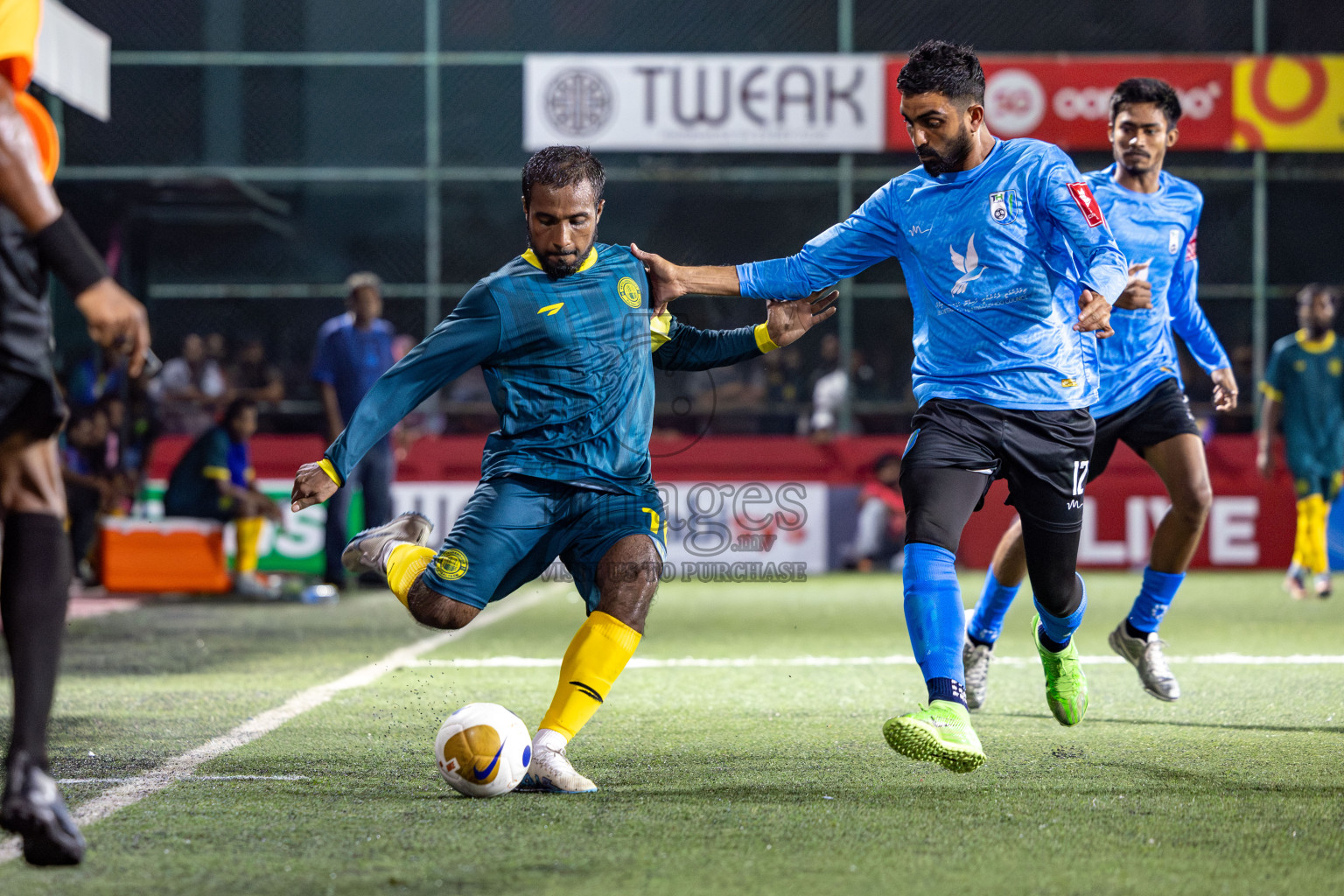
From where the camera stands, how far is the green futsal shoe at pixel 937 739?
401 cm

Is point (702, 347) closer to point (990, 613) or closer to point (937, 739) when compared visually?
point (937, 739)

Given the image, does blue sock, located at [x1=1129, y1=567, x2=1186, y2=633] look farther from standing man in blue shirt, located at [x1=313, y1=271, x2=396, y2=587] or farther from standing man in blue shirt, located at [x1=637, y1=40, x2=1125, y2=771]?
standing man in blue shirt, located at [x1=313, y1=271, x2=396, y2=587]

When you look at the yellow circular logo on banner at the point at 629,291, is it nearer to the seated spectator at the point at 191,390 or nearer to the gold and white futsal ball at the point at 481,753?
the gold and white futsal ball at the point at 481,753

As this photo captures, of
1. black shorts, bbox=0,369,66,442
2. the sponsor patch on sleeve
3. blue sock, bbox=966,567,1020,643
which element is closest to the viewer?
black shorts, bbox=0,369,66,442

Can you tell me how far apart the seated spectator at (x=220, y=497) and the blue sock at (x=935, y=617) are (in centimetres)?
781

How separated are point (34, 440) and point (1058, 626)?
A: 313 cm

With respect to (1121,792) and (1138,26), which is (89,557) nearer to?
(1121,792)

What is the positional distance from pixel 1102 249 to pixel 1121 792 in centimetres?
150

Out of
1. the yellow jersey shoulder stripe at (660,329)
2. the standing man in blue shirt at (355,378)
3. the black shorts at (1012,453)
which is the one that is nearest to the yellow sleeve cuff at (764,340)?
the yellow jersey shoulder stripe at (660,329)

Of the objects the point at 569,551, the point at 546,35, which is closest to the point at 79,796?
the point at 569,551

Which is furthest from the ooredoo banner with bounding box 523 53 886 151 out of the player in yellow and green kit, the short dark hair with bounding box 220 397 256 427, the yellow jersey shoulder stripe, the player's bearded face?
the player's bearded face

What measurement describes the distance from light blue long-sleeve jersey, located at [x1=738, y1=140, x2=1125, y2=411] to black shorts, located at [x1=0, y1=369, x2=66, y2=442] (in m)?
2.08

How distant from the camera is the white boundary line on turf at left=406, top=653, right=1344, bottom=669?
7.09 metres

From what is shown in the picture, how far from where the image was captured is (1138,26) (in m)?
22.1
